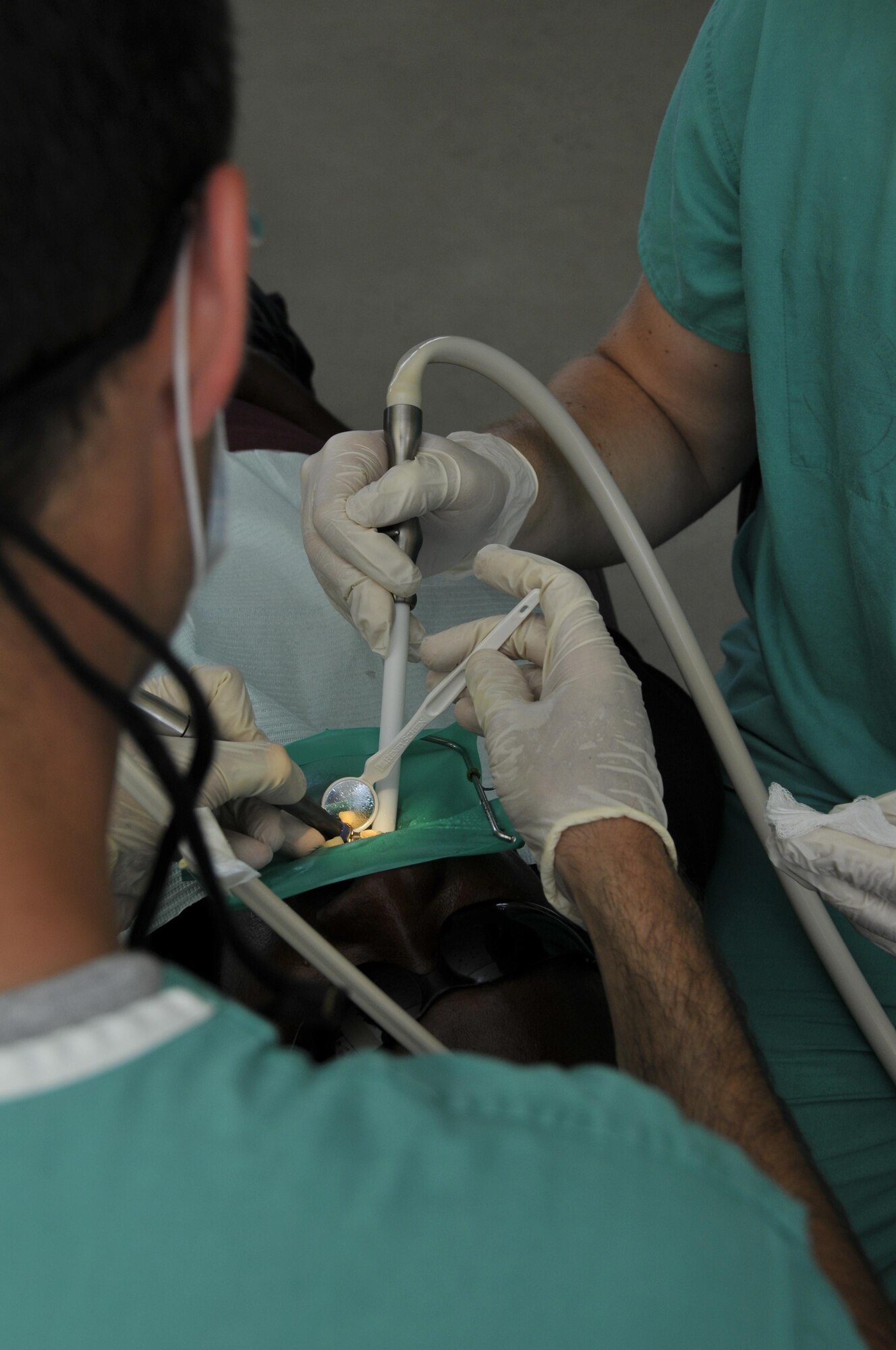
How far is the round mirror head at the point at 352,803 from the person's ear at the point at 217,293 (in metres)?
0.53

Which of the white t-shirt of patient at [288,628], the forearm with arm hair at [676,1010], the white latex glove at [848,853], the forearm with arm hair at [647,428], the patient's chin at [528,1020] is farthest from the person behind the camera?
the white t-shirt of patient at [288,628]

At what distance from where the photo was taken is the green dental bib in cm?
89

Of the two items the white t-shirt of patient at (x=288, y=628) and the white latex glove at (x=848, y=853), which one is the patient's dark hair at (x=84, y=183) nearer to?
the white latex glove at (x=848, y=853)

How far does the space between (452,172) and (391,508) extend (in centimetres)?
263

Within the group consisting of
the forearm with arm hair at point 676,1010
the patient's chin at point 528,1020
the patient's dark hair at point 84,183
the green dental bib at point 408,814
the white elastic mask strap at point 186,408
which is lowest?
the patient's chin at point 528,1020

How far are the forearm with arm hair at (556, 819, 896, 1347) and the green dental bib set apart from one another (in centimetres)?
13

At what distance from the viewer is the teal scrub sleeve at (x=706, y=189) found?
1.03m

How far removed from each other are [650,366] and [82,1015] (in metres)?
1.08

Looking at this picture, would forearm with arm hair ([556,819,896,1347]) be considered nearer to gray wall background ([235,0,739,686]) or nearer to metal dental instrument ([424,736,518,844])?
metal dental instrument ([424,736,518,844])

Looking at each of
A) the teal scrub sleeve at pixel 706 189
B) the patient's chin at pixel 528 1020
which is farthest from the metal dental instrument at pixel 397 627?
the teal scrub sleeve at pixel 706 189

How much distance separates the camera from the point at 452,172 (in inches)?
127

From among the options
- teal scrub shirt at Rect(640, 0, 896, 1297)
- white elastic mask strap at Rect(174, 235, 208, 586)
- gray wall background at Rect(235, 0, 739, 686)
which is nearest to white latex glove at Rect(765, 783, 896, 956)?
teal scrub shirt at Rect(640, 0, 896, 1297)

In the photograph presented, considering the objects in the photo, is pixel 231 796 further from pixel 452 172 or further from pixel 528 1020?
pixel 452 172

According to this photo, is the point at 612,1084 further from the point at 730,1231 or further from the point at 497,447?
the point at 497,447
